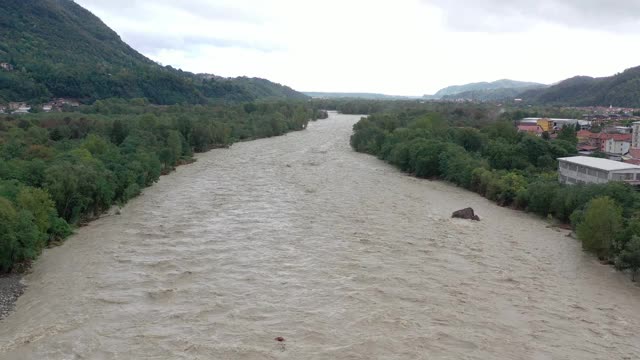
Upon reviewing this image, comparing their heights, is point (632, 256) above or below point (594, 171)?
below

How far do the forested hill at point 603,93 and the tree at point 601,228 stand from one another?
218ft

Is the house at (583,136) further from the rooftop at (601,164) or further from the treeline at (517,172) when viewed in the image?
the rooftop at (601,164)

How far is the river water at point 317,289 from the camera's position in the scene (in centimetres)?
941

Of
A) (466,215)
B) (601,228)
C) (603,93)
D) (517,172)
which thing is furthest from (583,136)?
(603,93)

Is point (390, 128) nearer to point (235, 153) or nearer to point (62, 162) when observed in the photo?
Answer: point (235, 153)

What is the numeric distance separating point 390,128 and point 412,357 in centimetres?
3358

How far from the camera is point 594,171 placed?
21562 mm

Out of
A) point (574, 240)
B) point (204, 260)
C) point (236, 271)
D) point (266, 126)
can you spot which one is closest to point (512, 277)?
point (574, 240)

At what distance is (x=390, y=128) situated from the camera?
4172 cm

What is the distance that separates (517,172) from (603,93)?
67255 mm

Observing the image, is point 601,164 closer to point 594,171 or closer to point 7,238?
point 594,171

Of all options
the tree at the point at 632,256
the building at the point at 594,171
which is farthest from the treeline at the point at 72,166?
the building at the point at 594,171

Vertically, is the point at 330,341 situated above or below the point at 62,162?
below

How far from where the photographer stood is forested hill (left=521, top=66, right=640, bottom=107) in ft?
246
